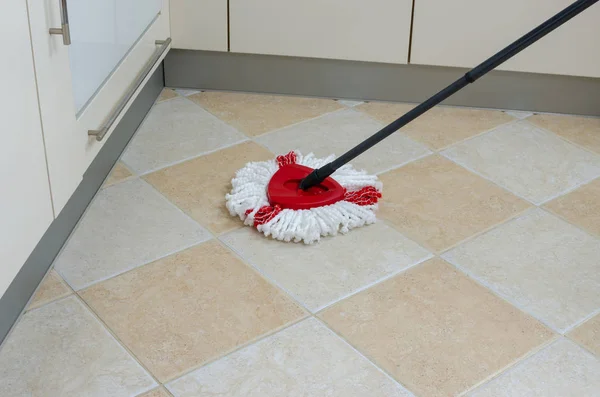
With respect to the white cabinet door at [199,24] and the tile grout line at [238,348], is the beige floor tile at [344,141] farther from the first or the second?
the tile grout line at [238,348]

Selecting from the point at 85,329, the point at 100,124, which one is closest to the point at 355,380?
the point at 85,329

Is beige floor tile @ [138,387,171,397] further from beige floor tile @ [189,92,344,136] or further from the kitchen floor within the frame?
beige floor tile @ [189,92,344,136]

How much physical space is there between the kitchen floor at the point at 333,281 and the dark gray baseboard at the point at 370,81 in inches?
5.4

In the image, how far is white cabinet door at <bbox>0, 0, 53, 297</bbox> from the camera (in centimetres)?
120

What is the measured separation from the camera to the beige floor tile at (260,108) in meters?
2.11

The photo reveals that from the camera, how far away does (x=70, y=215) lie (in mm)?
1664

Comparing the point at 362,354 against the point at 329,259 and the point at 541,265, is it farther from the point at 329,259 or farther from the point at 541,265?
the point at 541,265

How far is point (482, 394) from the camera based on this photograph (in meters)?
1.33

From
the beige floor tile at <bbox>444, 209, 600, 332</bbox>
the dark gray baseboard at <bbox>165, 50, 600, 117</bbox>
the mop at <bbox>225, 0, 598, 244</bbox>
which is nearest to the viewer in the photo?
the beige floor tile at <bbox>444, 209, 600, 332</bbox>

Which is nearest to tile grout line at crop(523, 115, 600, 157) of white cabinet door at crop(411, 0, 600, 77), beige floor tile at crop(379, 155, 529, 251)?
white cabinet door at crop(411, 0, 600, 77)

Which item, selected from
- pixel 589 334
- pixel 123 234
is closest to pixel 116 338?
pixel 123 234

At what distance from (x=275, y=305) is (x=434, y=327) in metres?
0.28

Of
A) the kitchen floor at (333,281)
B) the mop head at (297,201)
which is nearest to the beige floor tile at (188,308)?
the kitchen floor at (333,281)

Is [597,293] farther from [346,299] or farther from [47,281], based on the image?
[47,281]
